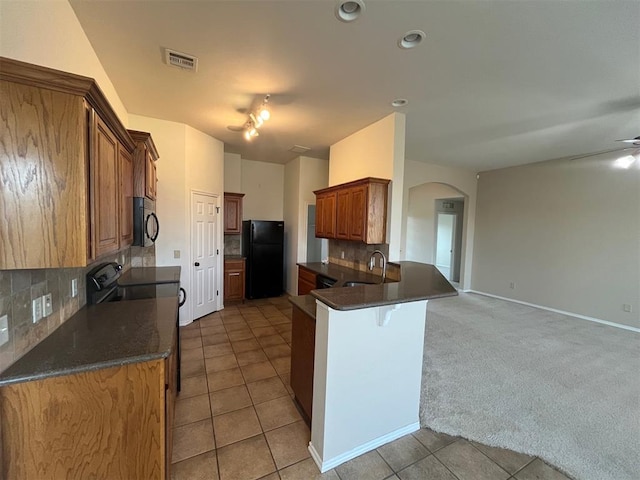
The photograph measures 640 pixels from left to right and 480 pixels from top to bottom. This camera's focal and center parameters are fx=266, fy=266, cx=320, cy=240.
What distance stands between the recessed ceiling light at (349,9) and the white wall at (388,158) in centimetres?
167

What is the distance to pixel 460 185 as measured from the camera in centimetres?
638

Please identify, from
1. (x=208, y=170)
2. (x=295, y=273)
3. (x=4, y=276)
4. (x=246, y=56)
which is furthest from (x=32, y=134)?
(x=295, y=273)

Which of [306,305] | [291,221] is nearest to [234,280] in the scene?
[291,221]

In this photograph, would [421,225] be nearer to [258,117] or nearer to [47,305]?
[258,117]

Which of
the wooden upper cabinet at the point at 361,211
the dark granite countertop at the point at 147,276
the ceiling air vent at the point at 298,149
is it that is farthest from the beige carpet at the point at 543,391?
the ceiling air vent at the point at 298,149

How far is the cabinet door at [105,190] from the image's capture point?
1.39m

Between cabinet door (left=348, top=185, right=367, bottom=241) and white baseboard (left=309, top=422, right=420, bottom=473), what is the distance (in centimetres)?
202

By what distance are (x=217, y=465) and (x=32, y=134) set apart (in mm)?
2041

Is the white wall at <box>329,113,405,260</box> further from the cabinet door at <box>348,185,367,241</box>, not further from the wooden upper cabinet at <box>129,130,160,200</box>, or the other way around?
Answer: the wooden upper cabinet at <box>129,130,160,200</box>

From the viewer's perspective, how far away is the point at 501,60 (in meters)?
2.15

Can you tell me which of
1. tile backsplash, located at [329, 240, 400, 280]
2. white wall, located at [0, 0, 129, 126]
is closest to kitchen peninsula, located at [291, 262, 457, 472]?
tile backsplash, located at [329, 240, 400, 280]

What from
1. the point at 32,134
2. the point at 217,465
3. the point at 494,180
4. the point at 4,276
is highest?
the point at 494,180

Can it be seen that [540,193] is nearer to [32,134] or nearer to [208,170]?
[208,170]

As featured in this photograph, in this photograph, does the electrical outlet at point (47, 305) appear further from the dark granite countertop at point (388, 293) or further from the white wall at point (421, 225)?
the white wall at point (421, 225)
